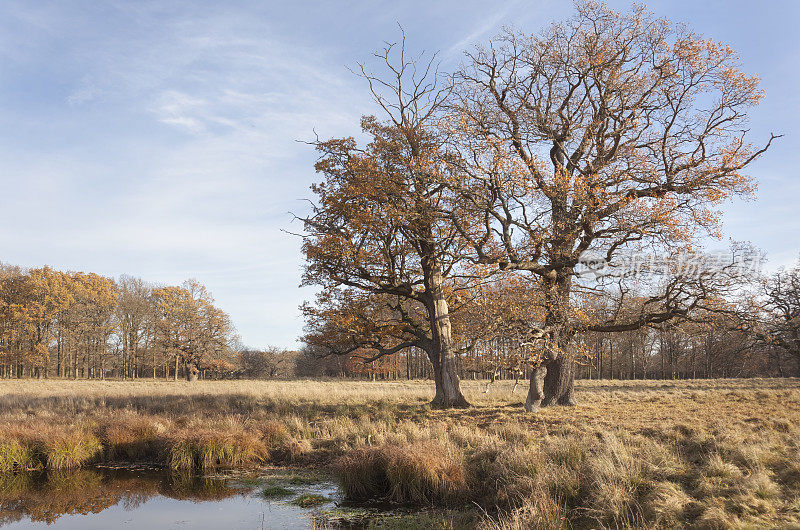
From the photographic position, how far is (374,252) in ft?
63.2

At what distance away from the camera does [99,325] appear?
53344mm

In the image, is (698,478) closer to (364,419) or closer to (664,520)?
(664,520)

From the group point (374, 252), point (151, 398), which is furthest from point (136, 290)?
point (374, 252)

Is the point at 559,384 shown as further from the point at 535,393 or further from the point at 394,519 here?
the point at 394,519

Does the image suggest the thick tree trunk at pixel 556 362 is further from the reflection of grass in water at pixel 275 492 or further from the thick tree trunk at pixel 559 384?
the reflection of grass in water at pixel 275 492

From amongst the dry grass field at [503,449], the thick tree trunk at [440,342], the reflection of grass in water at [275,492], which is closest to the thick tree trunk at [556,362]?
the dry grass field at [503,449]

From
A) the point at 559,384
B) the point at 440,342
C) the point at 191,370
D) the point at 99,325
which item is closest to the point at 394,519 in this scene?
the point at 440,342

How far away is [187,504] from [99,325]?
50.4 metres

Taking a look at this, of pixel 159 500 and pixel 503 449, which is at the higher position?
pixel 503 449

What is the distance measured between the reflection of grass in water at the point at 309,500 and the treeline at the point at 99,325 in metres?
46.7

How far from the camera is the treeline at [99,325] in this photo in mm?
49781

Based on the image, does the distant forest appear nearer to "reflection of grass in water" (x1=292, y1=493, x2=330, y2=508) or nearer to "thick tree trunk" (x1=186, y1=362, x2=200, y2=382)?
"thick tree trunk" (x1=186, y1=362, x2=200, y2=382)

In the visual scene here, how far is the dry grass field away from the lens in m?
7.52

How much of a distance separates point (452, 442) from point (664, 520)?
5.47 metres
